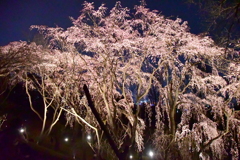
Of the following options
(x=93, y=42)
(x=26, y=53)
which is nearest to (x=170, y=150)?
(x=93, y=42)

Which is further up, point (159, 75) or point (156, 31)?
point (156, 31)

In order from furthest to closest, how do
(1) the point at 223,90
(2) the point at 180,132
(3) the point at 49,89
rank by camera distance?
(3) the point at 49,89 → (2) the point at 180,132 → (1) the point at 223,90

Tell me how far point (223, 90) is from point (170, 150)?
2863 millimetres

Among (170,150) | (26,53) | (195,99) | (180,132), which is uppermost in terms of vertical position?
(26,53)

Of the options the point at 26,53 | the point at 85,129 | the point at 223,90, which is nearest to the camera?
the point at 223,90

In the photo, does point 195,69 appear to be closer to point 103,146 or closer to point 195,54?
point 195,54

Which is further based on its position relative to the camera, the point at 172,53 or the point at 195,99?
the point at 195,99

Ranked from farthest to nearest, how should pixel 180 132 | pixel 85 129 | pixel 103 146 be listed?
1. pixel 85 129
2. pixel 103 146
3. pixel 180 132

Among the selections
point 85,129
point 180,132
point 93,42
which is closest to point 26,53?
point 93,42

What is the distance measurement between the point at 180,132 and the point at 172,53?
3.18 m

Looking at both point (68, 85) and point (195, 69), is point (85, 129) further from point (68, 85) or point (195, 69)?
point (195, 69)

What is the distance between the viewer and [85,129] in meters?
9.78

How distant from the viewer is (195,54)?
6.74 m

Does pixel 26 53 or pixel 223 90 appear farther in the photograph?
pixel 26 53
